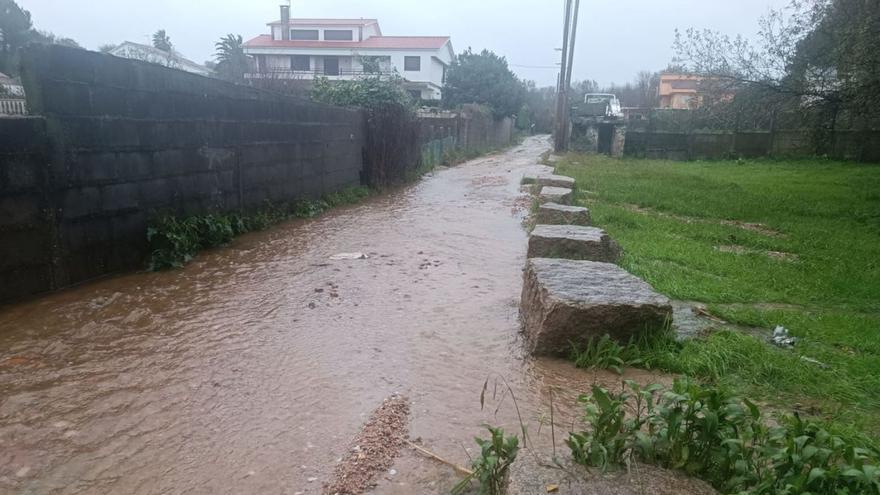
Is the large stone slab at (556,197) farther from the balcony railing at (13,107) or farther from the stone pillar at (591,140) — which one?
the stone pillar at (591,140)

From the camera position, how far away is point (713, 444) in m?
1.99

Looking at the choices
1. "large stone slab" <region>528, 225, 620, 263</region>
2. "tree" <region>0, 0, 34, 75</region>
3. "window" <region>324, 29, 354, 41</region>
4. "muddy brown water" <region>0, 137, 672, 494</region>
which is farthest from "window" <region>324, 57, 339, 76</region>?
"large stone slab" <region>528, 225, 620, 263</region>

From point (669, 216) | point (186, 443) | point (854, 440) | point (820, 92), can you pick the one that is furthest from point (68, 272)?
point (820, 92)

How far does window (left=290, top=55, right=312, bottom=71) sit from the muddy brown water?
151 ft

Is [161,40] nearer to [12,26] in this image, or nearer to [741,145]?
[12,26]

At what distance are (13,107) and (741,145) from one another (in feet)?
77.1

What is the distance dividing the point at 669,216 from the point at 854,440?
7148 mm

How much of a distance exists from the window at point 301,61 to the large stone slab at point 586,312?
48.7 meters

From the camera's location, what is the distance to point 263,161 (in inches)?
306

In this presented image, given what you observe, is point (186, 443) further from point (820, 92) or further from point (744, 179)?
point (744, 179)

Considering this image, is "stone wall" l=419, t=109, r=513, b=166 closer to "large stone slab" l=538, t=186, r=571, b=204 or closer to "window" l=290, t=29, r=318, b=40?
"large stone slab" l=538, t=186, r=571, b=204

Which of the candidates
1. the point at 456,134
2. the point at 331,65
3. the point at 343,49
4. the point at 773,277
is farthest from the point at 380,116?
the point at 331,65

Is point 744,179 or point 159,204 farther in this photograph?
point 744,179

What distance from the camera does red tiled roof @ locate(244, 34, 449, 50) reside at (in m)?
48.3
